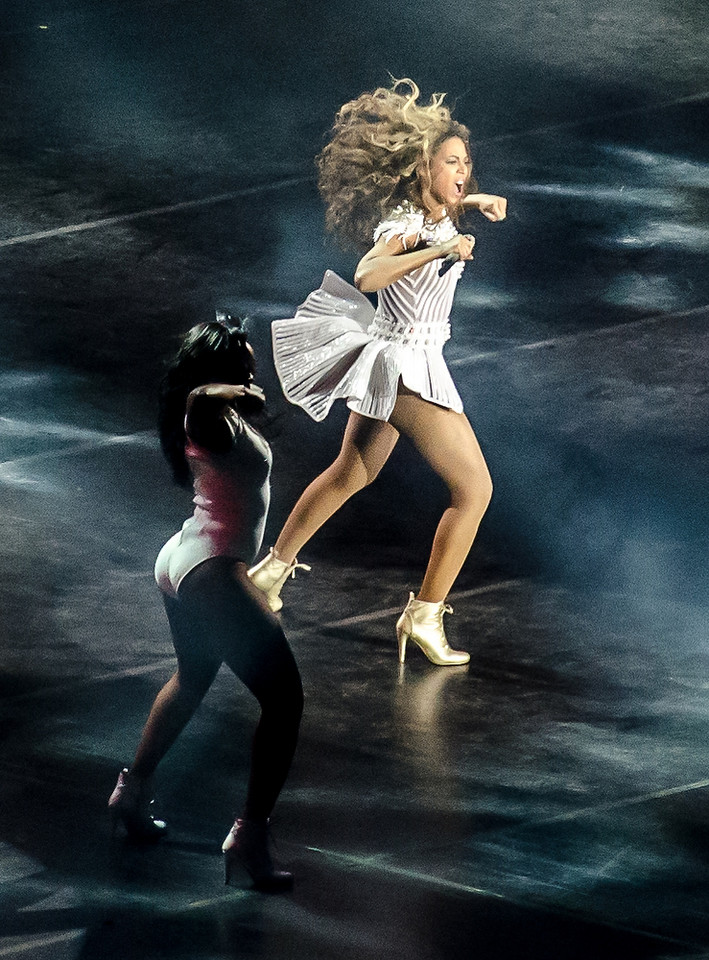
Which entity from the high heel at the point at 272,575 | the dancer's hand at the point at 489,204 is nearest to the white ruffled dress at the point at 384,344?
the dancer's hand at the point at 489,204

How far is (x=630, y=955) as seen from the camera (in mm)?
6082

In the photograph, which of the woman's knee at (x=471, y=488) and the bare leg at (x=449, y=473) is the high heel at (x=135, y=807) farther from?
the woman's knee at (x=471, y=488)

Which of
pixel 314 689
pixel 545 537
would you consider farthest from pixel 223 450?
pixel 545 537

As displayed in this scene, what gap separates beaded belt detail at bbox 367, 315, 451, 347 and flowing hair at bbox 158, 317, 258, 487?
1810mm

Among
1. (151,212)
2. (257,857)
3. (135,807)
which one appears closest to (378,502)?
(135,807)

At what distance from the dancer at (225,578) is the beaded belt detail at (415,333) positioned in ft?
6.01

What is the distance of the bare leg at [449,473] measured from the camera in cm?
827

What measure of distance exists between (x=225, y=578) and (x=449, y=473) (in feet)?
6.77

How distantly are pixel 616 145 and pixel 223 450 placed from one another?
8.32 metres

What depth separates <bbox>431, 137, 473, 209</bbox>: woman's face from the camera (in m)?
8.18

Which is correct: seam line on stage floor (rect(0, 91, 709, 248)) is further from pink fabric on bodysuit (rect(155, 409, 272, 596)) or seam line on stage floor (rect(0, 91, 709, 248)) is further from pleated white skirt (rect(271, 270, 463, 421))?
pink fabric on bodysuit (rect(155, 409, 272, 596))

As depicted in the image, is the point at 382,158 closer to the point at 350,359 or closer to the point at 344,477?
the point at 350,359

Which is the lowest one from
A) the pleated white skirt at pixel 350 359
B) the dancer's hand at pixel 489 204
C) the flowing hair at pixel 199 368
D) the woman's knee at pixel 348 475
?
the flowing hair at pixel 199 368

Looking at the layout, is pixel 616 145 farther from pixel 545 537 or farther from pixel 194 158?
pixel 545 537
